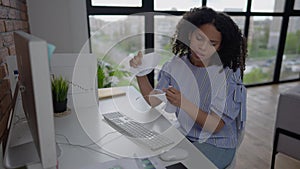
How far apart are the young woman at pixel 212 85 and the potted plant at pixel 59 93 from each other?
0.42 m

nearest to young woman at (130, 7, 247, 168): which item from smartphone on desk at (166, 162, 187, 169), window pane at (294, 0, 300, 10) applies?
smartphone on desk at (166, 162, 187, 169)

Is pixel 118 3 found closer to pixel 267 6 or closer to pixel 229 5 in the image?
pixel 229 5

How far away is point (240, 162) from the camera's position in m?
1.99

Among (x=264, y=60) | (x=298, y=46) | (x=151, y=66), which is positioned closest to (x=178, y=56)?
(x=151, y=66)

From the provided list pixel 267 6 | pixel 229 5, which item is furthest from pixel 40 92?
pixel 267 6

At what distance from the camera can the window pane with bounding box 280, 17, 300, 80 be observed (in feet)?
13.7

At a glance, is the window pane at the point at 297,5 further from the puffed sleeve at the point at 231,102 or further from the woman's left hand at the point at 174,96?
the woman's left hand at the point at 174,96

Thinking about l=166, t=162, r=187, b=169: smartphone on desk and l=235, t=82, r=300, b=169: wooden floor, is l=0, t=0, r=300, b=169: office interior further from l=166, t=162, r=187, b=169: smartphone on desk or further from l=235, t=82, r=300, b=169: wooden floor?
l=166, t=162, r=187, b=169: smartphone on desk

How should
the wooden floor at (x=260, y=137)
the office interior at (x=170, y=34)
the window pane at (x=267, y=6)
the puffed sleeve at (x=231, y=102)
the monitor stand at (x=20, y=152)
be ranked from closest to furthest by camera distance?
1. the monitor stand at (x=20, y=152)
2. the puffed sleeve at (x=231, y=102)
3. the office interior at (x=170, y=34)
4. the wooden floor at (x=260, y=137)
5. the window pane at (x=267, y=6)

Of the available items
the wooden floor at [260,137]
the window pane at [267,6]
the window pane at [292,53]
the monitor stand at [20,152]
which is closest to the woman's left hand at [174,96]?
the monitor stand at [20,152]

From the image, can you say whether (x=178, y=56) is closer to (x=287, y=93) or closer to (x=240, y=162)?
(x=287, y=93)

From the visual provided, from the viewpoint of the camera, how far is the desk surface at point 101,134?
0.84 meters

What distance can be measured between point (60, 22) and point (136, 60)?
142 cm

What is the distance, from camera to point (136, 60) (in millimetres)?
1069
